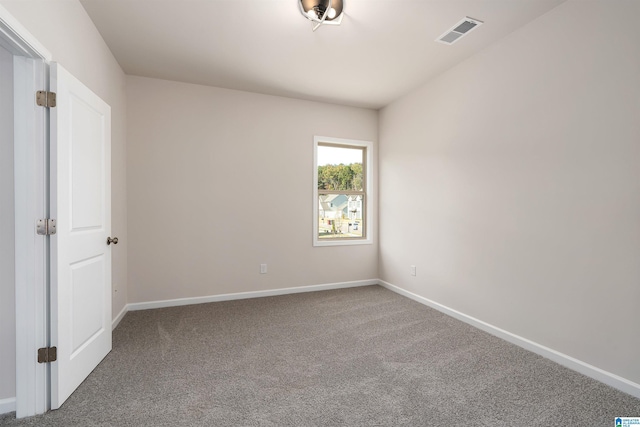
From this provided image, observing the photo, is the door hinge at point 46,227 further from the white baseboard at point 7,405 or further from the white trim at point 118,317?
the white trim at point 118,317

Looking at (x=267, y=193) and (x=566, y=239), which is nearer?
(x=566, y=239)

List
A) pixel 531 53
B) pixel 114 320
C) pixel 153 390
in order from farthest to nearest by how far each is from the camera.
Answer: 1. pixel 114 320
2. pixel 531 53
3. pixel 153 390

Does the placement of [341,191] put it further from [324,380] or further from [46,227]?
[46,227]

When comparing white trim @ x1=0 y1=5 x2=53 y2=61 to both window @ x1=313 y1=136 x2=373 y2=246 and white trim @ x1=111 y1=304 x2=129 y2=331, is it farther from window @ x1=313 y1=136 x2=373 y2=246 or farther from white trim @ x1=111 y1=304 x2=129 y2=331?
window @ x1=313 y1=136 x2=373 y2=246

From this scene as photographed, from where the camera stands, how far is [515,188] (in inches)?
108

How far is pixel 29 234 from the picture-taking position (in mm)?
1742

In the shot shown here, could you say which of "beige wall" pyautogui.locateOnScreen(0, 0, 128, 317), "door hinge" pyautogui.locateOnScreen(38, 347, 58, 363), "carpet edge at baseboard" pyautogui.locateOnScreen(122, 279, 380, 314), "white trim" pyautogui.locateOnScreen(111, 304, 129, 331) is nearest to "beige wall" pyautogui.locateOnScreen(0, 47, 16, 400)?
"door hinge" pyautogui.locateOnScreen(38, 347, 58, 363)

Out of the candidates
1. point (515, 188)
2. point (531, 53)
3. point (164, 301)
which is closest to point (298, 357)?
point (164, 301)

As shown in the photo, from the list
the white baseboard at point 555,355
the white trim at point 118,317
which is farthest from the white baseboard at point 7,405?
the white baseboard at point 555,355

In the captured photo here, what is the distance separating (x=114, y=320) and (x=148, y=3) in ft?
9.30

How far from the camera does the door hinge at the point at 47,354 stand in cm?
177

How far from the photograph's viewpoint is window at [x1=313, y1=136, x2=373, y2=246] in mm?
4535

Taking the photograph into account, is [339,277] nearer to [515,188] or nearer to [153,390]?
[515,188]

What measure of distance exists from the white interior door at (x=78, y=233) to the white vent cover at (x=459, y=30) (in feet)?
9.53
